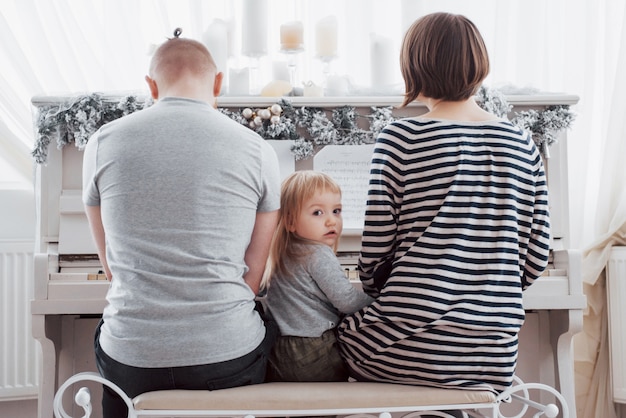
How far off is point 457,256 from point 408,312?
156mm

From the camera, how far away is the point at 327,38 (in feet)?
8.07

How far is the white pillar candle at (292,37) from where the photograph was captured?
2422 millimetres

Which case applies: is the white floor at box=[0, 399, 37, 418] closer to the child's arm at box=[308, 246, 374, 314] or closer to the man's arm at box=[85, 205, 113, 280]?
the man's arm at box=[85, 205, 113, 280]

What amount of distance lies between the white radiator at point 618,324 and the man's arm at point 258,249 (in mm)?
1670

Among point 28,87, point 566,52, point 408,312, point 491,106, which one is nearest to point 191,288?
point 408,312

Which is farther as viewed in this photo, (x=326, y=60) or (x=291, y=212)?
(x=326, y=60)

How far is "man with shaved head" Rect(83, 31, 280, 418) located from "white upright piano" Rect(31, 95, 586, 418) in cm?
55

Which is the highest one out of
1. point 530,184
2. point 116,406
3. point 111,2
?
point 111,2

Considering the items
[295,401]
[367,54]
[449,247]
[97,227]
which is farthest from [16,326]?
[449,247]

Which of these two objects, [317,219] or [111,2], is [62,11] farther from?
[317,219]

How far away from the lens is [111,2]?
283cm

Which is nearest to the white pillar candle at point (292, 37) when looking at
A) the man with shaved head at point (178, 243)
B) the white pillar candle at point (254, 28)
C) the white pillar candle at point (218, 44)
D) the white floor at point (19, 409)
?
the white pillar candle at point (254, 28)

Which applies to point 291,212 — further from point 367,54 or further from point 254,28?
point 367,54

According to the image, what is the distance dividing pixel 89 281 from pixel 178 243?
730 millimetres
